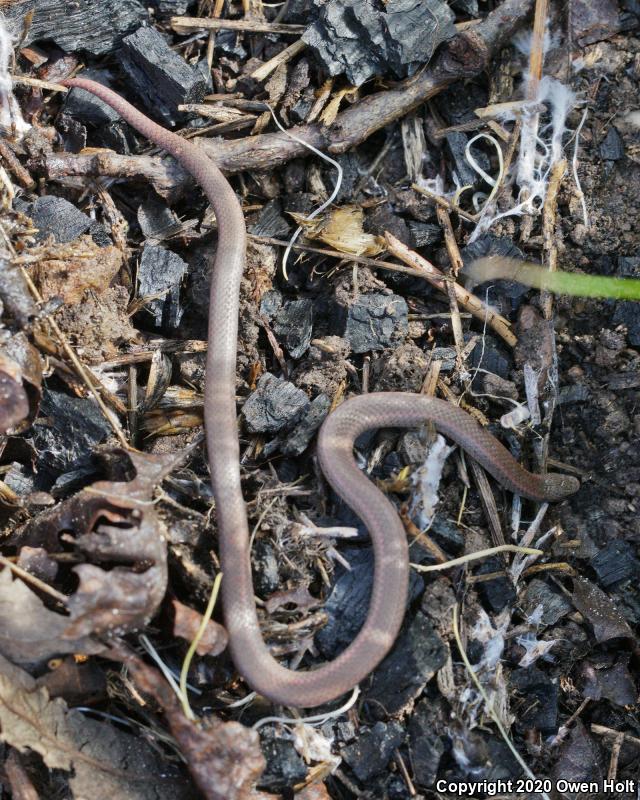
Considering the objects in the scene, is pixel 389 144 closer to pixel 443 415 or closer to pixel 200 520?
pixel 443 415

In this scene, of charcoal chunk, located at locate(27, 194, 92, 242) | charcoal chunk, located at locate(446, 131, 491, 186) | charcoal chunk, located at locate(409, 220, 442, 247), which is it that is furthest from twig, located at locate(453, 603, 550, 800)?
charcoal chunk, located at locate(27, 194, 92, 242)

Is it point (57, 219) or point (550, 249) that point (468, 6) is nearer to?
point (550, 249)

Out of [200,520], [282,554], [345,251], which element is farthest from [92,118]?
[282,554]

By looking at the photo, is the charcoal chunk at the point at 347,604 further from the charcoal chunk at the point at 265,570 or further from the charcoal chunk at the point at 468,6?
the charcoal chunk at the point at 468,6

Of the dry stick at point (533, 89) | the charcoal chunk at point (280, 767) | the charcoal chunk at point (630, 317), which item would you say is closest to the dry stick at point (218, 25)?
the dry stick at point (533, 89)

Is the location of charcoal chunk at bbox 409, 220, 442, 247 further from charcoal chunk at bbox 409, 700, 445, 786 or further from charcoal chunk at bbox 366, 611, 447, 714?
charcoal chunk at bbox 409, 700, 445, 786

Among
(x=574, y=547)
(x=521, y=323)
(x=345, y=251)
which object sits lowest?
(x=574, y=547)
